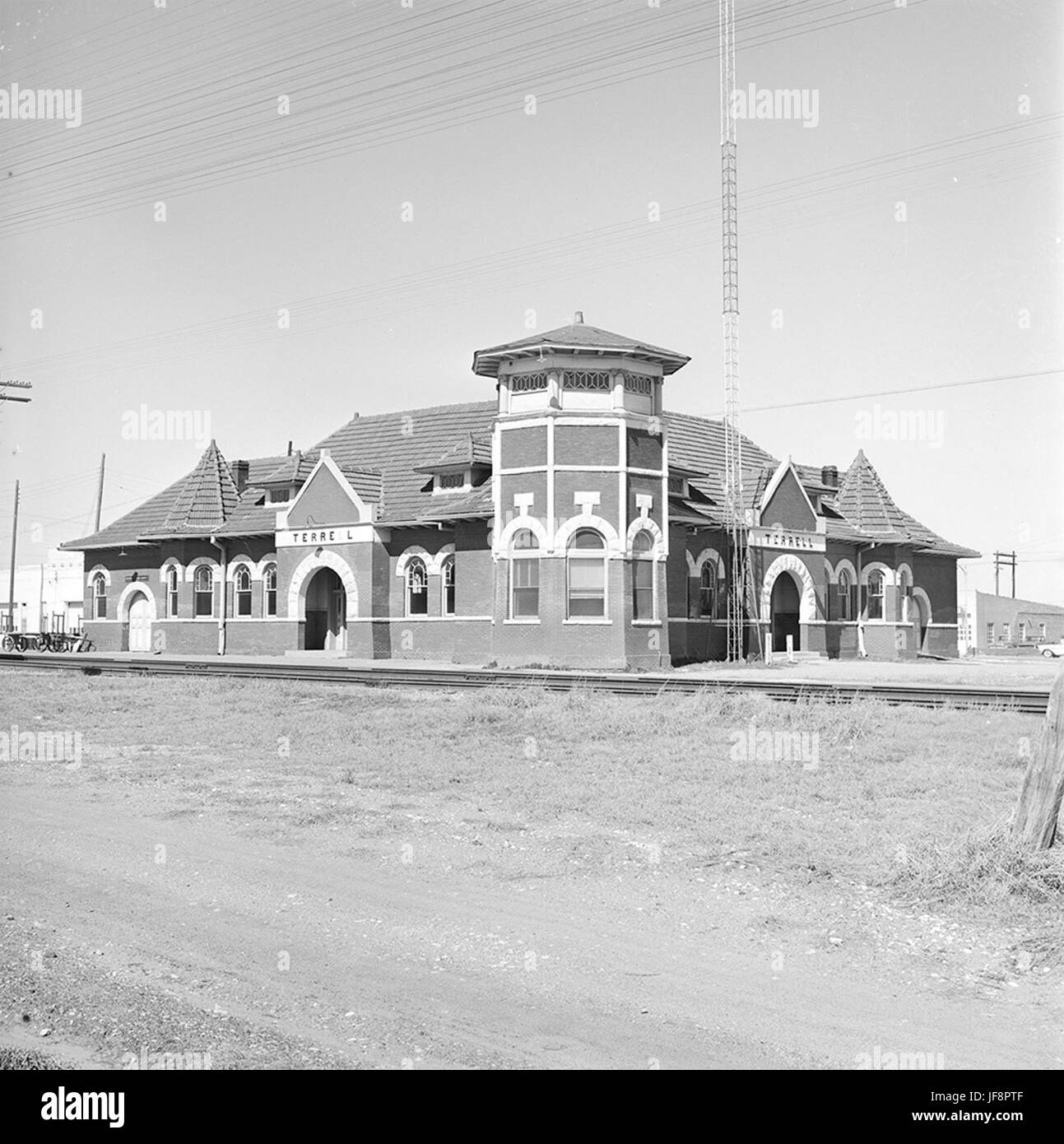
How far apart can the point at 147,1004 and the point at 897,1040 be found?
12.0ft

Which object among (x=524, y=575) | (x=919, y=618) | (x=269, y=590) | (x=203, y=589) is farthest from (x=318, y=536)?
(x=919, y=618)

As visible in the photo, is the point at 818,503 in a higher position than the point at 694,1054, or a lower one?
higher

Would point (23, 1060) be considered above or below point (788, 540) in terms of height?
below

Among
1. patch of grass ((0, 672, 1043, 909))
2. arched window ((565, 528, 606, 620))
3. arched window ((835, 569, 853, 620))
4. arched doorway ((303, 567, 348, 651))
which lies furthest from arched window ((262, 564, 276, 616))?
arched window ((835, 569, 853, 620))

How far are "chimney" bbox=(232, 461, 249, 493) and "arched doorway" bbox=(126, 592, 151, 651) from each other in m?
5.69

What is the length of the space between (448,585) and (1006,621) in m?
66.1

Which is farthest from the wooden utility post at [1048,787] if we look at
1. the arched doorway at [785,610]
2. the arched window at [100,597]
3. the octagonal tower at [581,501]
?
the arched window at [100,597]

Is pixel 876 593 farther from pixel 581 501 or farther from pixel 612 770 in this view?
pixel 612 770

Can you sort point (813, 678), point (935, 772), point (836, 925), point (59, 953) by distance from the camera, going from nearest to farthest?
point (59, 953) < point (836, 925) < point (935, 772) < point (813, 678)

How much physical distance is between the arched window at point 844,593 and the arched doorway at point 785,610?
145 centimetres

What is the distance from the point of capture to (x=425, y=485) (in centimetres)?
3903
